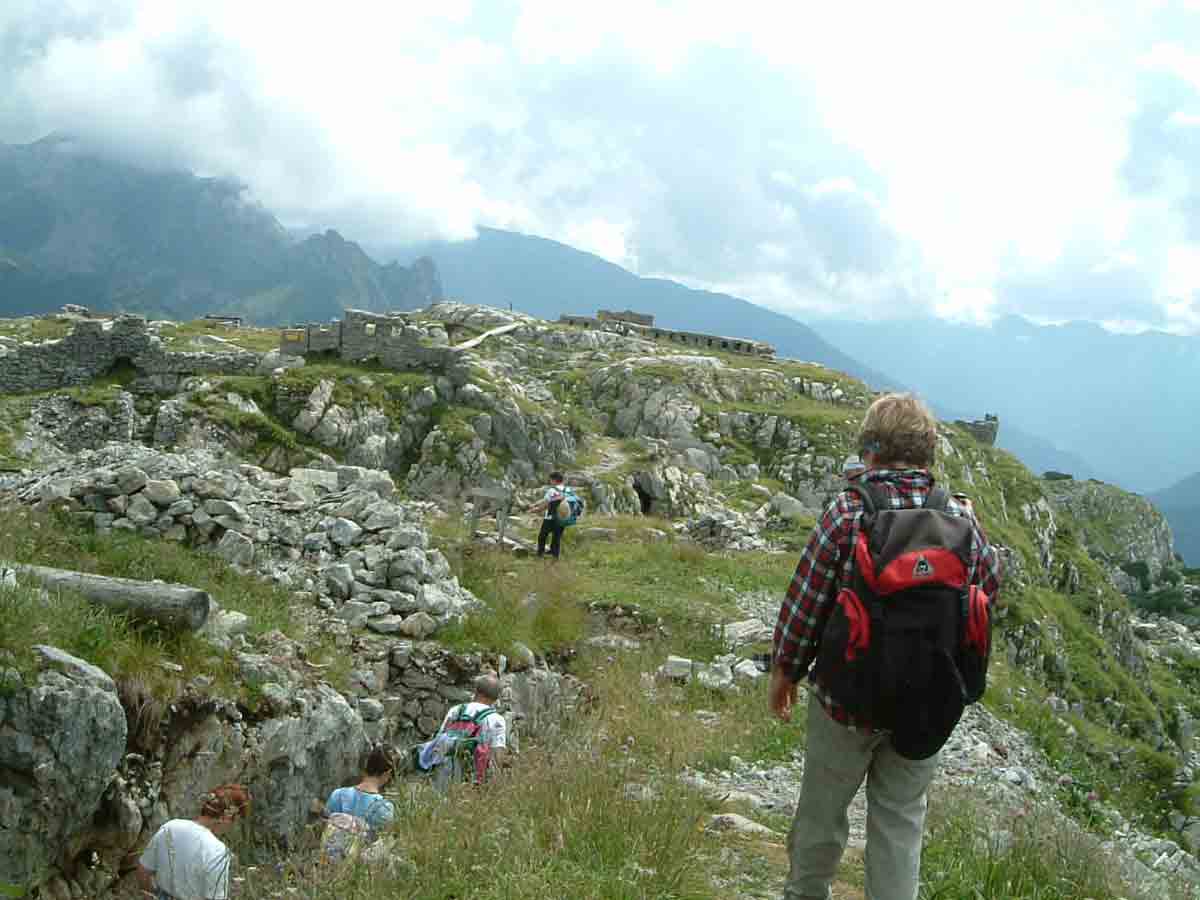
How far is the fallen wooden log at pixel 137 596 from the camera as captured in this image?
23.5 ft

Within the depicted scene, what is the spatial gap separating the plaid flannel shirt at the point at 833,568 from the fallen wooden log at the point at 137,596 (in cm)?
596

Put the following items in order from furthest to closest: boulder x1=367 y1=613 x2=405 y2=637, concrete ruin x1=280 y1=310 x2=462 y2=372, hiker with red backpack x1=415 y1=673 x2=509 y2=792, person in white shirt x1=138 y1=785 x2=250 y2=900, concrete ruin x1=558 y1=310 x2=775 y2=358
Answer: concrete ruin x1=558 y1=310 x2=775 y2=358
concrete ruin x1=280 y1=310 x2=462 y2=372
boulder x1=367 y1=613 x2=405 y2=637
hiker with red backpack x1=415 y1=673 x2=509 y2=792
person in white shirt x1=138 y1=785 x2=250 y2=900

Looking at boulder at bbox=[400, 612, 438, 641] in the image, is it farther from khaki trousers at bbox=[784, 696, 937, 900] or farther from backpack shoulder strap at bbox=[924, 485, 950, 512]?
backpack shoulder strap at bbox=[924, 485, 950, 512]

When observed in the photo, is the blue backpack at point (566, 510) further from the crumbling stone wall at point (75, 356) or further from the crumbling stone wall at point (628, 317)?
the crumbling stone wall at point (628, 317)

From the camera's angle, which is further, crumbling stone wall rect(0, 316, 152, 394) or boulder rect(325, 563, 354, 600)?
crumbling stone wall rect(0, 316, 152, 394)

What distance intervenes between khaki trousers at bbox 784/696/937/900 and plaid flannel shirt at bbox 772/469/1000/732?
20 centimetres

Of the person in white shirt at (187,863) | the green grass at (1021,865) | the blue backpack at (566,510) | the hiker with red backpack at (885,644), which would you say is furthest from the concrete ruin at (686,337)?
the hiker with red backpack at (885,644)

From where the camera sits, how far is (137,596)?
730 centimetres

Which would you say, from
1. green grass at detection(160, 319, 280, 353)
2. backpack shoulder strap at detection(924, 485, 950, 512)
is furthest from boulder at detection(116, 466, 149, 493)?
green grass at detection(160, 319, 280, 353)

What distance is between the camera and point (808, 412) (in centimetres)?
4650

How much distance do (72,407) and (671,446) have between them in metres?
25.7

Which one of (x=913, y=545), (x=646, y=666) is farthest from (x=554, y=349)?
(x=913, y=545)

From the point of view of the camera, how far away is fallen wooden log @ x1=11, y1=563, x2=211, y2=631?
7160 mm

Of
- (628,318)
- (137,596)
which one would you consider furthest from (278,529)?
(628,318)
